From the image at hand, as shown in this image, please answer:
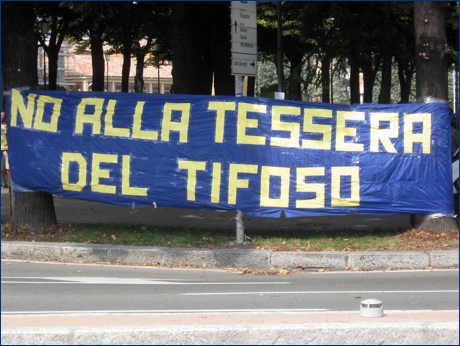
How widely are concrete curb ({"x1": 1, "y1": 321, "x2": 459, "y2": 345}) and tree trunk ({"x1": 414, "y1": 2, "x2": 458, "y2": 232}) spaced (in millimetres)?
6223

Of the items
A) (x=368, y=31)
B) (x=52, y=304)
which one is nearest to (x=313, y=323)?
(x=52, y=304)

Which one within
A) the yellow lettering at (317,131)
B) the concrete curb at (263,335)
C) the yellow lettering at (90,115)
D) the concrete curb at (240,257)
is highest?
the yellow lettering at (90,115)

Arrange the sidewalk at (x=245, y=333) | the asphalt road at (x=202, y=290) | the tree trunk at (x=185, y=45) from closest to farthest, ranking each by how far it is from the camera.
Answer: the sidewalk at (x=245, y=333) < the asphalt road at (x=202, y=290) < the tree trunk at (x=185, y=45)

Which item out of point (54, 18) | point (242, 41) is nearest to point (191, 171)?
point (242, 41)

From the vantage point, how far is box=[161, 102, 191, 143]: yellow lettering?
439 inches

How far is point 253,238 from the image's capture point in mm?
11211

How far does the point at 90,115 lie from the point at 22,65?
1.43 meters

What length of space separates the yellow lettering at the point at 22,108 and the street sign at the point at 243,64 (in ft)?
11.5

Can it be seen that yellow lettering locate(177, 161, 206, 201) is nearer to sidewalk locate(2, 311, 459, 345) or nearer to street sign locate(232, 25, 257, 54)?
street sign locate(232, 25, 257, 54)

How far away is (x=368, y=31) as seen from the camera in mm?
20219

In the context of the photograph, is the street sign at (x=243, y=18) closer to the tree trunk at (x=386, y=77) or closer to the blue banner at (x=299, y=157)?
the blue banner at (x=299, y=157)

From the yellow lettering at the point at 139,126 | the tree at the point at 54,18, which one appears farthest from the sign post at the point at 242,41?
Answer: the tree at the point at 54,18

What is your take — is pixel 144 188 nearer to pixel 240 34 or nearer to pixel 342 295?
pixel 240 34

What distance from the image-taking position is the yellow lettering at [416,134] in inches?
432
